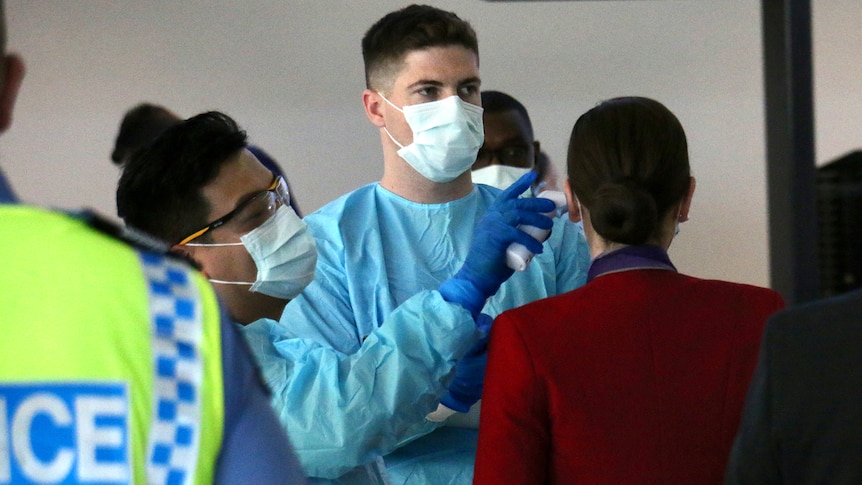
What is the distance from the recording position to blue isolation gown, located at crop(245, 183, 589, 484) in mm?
1583

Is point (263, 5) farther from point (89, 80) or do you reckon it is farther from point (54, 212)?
point (54, 212)

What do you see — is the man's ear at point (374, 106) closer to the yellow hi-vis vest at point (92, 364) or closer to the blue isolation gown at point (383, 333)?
the blue isolation gown at point (383, 333)

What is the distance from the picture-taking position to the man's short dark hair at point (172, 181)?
1576 mm

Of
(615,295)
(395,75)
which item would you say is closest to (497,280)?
(615,295)

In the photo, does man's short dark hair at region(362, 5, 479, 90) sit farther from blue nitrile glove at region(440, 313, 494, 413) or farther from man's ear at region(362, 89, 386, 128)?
blue nitrile glove at region(440, 313, 494, 413)

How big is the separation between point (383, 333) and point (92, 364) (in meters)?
0.97

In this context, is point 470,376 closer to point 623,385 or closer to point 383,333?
point 383,333

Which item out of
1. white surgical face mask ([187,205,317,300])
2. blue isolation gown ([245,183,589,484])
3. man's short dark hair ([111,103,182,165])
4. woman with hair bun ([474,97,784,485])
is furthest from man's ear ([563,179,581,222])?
man's short dark hair ([111,103,182,165])

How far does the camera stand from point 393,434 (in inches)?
64.1

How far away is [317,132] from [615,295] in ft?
8.34

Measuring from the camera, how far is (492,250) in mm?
1595

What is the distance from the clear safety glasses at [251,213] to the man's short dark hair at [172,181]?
0.01 m

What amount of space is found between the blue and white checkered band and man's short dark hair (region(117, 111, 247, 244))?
0.90 meters

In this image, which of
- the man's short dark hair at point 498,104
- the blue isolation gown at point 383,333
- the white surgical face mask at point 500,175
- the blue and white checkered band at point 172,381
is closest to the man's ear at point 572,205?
the blue isolation gown at point 383,333
